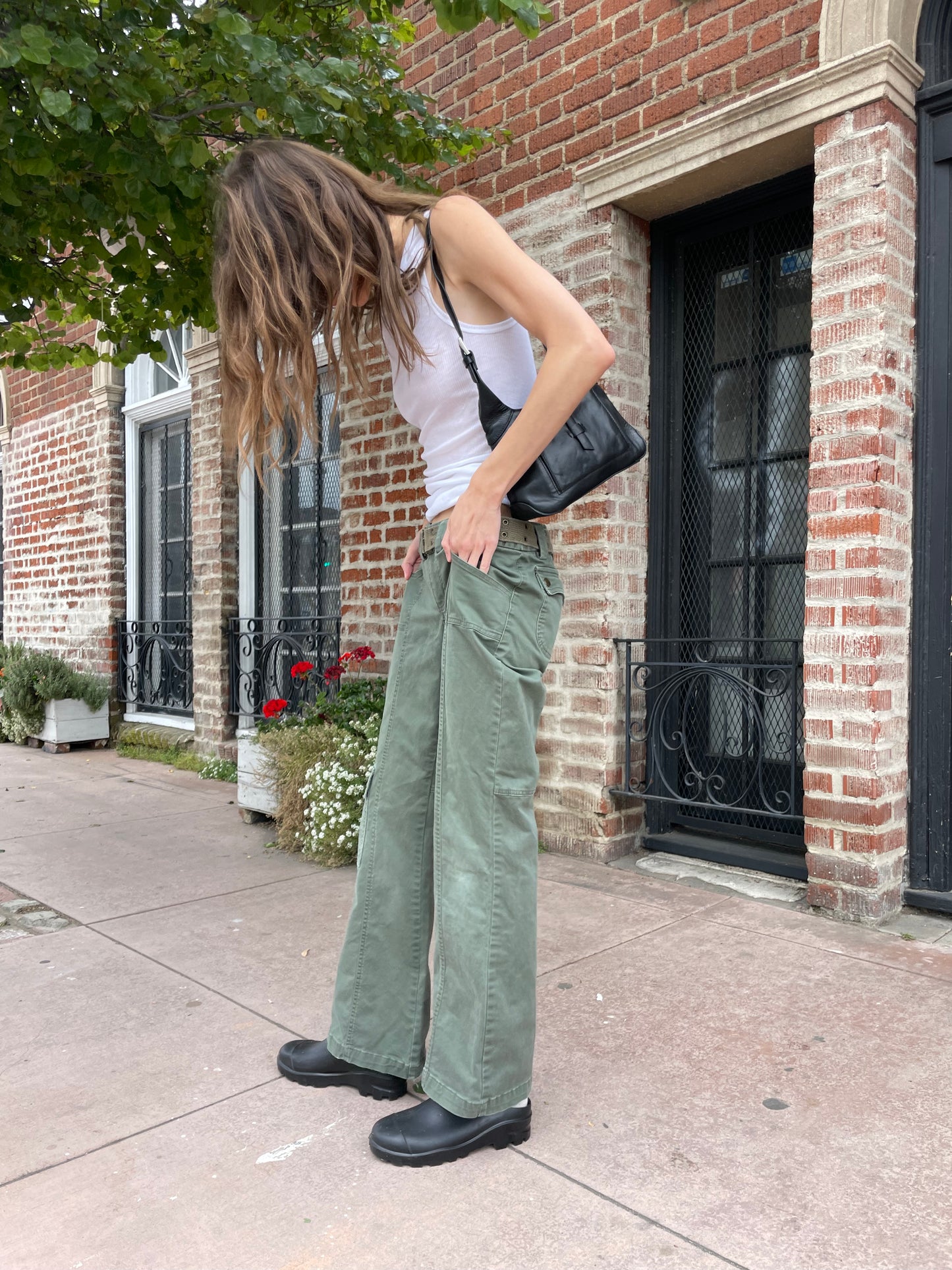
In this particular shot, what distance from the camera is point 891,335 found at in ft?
10.4

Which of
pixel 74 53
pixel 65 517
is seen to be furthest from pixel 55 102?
pixel 65 517

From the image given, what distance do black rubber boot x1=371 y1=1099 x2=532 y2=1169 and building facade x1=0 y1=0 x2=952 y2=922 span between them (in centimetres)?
176

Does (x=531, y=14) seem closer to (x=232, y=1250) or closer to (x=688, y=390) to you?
(x=688, y=390)

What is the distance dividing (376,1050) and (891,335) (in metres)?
2.69

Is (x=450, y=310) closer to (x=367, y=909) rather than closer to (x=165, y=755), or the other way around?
(x=367, y=909)

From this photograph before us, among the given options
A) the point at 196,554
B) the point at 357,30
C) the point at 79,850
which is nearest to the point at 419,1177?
the point at 79,850

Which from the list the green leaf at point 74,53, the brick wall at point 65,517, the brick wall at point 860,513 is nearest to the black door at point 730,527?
the brick wall at point 860,513

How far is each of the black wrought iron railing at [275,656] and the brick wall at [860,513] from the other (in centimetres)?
326

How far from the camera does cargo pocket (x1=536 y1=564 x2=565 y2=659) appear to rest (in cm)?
192

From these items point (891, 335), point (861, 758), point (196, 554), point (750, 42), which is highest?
point (750, 42)

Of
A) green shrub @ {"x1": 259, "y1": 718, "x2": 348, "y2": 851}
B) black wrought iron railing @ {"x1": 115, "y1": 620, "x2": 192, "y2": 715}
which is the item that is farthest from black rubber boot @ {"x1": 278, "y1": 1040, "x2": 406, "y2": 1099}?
black wrought iron railing @ {"x1": 115, "y1": 620, "x2": 192, "y2": 715}

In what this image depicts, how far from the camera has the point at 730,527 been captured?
157 inches

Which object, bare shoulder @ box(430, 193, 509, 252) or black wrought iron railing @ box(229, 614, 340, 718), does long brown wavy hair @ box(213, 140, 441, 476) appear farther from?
black wrought iron railing @ box(229, 614, 340, 718)

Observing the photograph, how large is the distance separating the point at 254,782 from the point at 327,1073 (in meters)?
2.89
